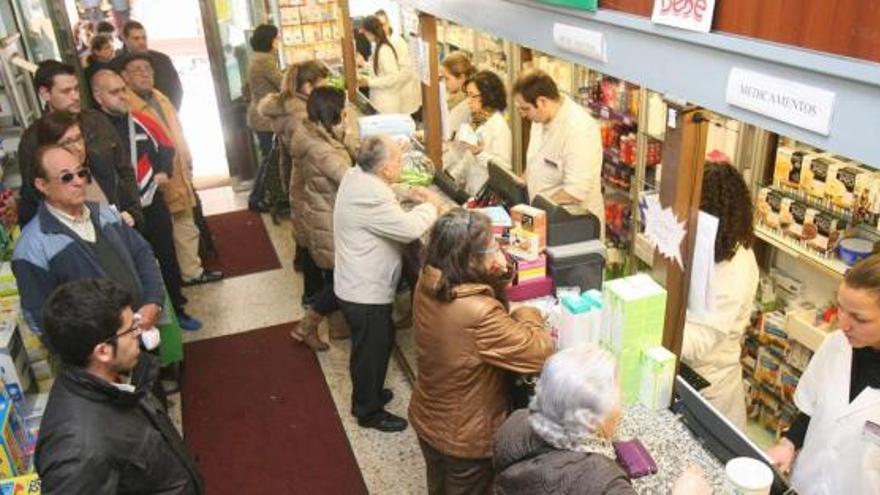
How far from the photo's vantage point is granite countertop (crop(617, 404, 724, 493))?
2094 millimetres

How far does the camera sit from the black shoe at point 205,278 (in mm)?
6090

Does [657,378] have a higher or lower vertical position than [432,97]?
lower

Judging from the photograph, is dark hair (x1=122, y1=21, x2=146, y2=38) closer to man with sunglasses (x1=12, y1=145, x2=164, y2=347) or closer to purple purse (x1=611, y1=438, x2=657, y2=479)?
man with sunglasses (x1=12, y1=145, x2=164, y2=347)

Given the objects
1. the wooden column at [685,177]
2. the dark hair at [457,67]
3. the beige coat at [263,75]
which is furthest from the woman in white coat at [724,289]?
the beige coat at [263,75]

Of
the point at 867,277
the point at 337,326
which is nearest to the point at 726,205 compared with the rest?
the point at 867,277

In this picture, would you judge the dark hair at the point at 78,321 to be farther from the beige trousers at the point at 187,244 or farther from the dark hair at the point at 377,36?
the dark hair at the point at 377,36

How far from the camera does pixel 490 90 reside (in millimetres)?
4988

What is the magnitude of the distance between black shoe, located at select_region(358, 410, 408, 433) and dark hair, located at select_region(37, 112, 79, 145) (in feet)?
7.36

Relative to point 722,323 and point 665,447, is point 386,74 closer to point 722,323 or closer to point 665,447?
point 722,323

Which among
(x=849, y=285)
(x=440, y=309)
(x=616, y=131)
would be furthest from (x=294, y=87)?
(x=849, y=285)

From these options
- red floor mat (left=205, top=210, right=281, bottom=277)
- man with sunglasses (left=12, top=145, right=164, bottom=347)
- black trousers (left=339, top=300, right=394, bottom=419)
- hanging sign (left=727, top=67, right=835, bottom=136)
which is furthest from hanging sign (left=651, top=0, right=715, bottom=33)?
red floor mat (left=205, top=210, right=281, bottom=277)

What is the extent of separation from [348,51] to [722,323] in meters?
4.71

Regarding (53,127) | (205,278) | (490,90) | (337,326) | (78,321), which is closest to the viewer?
(78,321)

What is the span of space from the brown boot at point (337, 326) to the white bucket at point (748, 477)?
3589 mm
